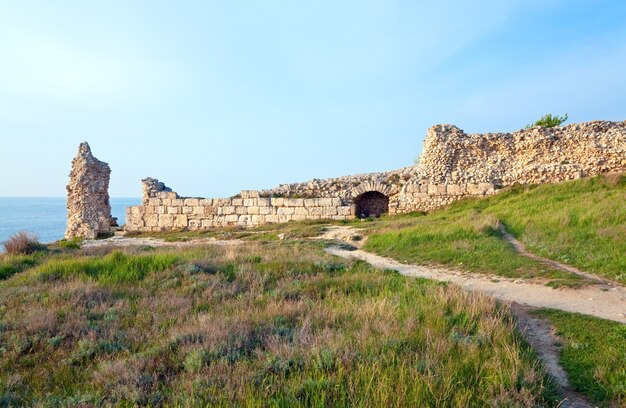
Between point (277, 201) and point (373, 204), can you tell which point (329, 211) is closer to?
point (277, 201)

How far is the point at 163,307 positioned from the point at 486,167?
60.8 feet

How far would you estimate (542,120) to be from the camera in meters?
34.0

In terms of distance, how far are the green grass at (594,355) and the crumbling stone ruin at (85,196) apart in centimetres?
→ 2243

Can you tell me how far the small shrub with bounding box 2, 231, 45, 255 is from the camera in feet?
39.7

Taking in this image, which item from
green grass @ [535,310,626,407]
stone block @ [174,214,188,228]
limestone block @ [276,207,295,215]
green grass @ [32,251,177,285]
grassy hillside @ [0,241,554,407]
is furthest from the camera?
stone block @ [174,214,188,228]

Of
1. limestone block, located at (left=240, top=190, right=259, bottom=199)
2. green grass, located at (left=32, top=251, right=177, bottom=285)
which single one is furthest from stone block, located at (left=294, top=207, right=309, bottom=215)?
green grass, located at (left=32, top=251, right=177, bottom=285)

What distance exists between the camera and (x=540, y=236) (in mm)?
11523

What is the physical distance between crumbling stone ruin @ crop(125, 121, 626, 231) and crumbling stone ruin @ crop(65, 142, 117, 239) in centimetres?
167

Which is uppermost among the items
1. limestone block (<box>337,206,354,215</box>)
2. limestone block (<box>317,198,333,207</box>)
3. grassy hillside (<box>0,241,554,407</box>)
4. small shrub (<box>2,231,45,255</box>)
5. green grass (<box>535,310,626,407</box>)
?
limestone block (<box>317,198,333,207</box>)

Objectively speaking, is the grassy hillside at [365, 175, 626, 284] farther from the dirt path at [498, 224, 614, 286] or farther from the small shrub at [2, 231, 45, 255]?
the small shrub at [2, 231, 45, 255]

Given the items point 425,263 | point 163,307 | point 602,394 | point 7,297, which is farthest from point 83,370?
point 425,263

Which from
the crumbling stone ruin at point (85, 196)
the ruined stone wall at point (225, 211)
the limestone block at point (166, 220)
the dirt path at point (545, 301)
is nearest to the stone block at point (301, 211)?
the ruined stone wall at point (225, 211)

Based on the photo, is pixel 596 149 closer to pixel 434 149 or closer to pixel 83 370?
pixel 434 149

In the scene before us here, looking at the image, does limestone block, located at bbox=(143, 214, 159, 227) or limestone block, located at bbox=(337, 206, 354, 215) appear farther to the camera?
limestone block, located at bbox=(143, 214, 159, 227)
